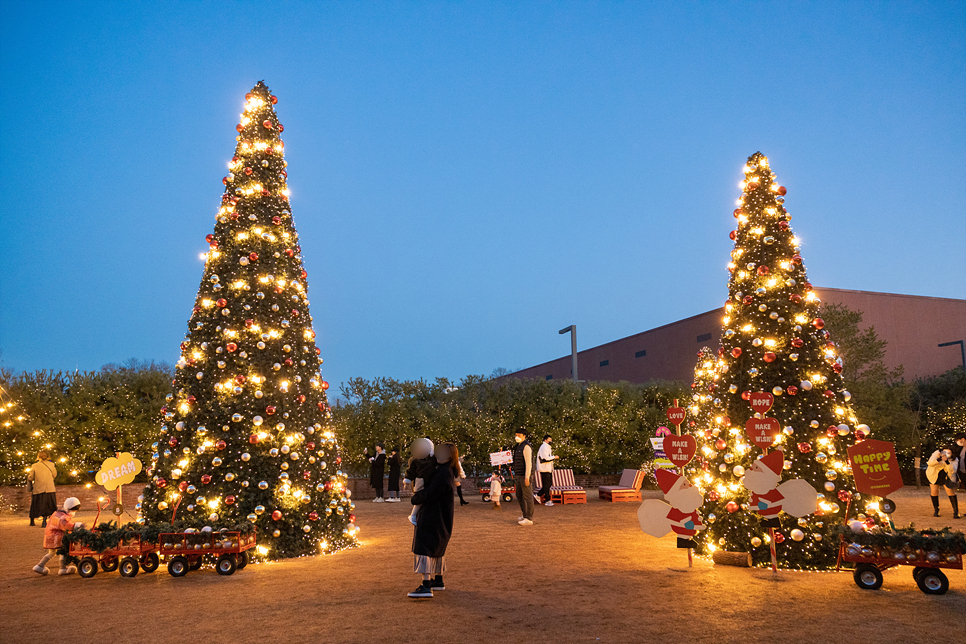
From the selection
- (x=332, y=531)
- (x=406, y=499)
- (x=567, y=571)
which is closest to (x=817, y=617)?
(x=567, y=571)

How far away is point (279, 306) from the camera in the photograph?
869 centimetres

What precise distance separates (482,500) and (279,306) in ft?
33.4

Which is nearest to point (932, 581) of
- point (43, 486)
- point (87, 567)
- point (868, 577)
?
point (868, 577)

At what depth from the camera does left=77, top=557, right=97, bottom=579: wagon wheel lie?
23.6ft

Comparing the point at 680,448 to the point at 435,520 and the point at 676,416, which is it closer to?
the point at 676,416

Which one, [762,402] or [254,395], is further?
[254,395]

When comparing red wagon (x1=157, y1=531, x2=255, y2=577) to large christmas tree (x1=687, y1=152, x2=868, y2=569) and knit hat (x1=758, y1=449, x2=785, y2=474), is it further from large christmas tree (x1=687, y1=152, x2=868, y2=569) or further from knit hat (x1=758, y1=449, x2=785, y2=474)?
knit hat (x1=758, y1=449, x2=785, y2=474)

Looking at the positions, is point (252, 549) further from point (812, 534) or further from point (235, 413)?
point (812, 534)

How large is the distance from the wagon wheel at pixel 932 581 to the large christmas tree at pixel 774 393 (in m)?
1.06

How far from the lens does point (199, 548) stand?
23.3 ft

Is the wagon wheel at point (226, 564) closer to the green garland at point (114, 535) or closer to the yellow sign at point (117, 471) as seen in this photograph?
the green garland at point (114, 535)

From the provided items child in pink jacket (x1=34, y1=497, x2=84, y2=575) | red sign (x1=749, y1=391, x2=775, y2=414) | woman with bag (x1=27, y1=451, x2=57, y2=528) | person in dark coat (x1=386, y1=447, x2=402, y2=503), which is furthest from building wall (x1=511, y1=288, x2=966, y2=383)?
child in pink jacket (x1=34, y1=497, x2=84, y2=575)

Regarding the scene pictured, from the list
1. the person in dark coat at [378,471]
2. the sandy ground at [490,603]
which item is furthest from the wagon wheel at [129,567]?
the person in dark coat at [378,471]

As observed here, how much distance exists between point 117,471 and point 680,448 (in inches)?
295
